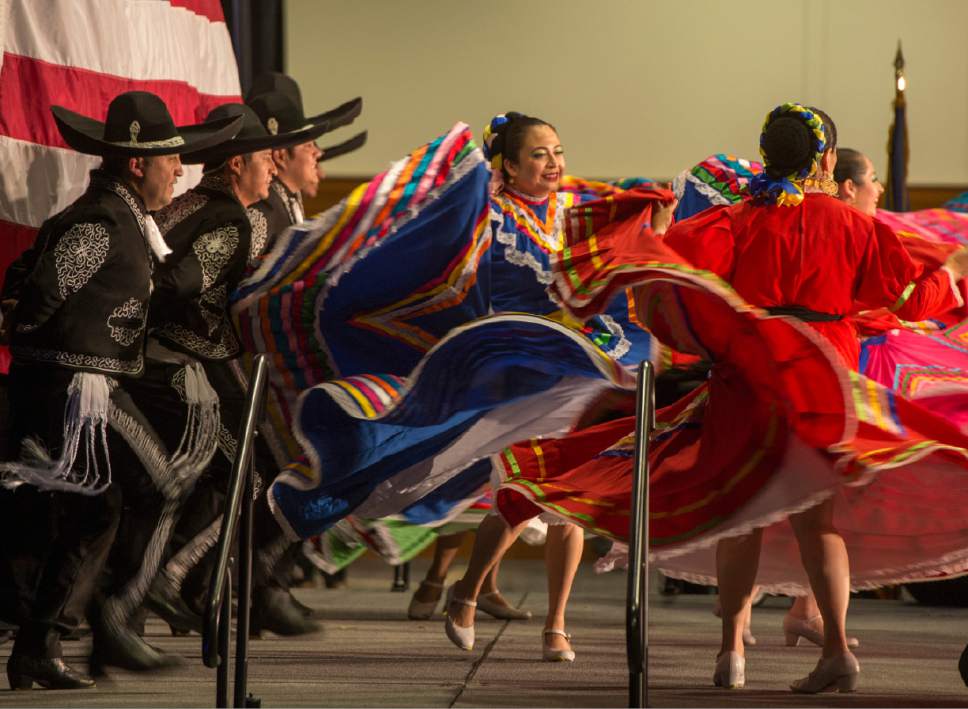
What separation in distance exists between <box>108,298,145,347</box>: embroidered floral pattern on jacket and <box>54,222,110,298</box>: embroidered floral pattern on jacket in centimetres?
12

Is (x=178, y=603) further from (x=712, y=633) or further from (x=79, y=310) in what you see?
(x=712, y=633)

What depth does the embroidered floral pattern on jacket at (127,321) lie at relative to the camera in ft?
13.8

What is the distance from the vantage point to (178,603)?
14.9 feet

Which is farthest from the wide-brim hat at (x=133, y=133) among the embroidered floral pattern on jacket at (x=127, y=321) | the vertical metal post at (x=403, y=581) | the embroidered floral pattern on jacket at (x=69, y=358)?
the vertical metal post at (x=403, y=581)

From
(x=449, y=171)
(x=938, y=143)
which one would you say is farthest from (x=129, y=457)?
(x=938, y=143)

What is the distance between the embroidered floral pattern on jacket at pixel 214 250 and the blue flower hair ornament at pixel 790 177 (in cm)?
152

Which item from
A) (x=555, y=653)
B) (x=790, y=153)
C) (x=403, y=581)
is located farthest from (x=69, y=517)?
(x=403, y=581)

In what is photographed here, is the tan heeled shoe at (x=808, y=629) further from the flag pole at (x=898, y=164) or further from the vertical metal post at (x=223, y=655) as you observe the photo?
the flag pole at (x=898, y=164)

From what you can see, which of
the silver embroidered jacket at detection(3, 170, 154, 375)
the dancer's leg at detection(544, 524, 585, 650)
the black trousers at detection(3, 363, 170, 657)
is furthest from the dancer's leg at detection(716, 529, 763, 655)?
the silver embroidered jacket at detection(3, 170, 154, 375)

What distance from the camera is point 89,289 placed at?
414cm

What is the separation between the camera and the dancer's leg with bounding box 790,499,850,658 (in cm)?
381

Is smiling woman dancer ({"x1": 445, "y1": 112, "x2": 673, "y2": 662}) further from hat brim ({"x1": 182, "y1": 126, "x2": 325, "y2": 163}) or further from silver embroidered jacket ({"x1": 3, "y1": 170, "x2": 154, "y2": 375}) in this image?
silver embroidered jacket ({"x1": 3, "y1": 170, "x2": 154, "y2": 375})

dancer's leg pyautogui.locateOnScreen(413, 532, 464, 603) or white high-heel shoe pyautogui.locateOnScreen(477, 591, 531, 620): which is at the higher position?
dancer's leg pyautogui.locateOnScreen(413, 532, 464, 603)

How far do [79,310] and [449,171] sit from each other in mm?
1027
